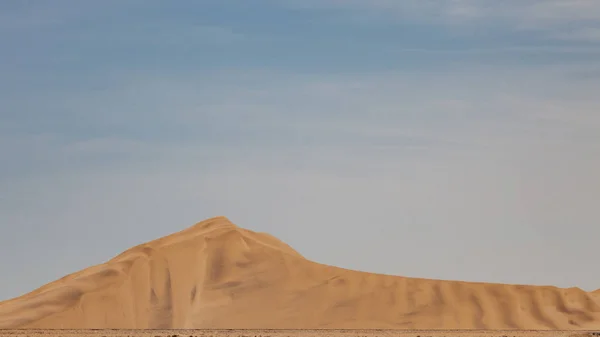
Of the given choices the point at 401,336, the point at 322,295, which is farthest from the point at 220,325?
the point at 401,336

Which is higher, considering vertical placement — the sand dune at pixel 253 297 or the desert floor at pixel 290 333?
the sand dune at pixel 253 297

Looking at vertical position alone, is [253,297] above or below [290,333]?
above

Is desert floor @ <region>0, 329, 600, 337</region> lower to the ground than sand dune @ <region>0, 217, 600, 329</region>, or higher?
lower

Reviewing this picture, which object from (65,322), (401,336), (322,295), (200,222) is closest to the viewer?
(401,336)

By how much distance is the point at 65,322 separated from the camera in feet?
403

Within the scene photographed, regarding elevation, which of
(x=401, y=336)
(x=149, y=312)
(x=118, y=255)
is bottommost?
(x=401, y=336)

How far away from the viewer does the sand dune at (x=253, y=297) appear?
125m

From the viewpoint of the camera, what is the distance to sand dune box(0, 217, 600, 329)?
411 feet

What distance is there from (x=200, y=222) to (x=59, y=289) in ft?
72.0

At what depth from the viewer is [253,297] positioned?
12950 cm

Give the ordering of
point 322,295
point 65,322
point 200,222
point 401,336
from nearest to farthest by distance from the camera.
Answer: point 401,336 < point 65,322 < point 322,295 < point 200,222

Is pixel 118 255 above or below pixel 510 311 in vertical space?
above

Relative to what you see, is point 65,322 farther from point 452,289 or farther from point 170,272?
point 452,289

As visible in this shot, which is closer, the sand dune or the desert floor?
the desert floor
